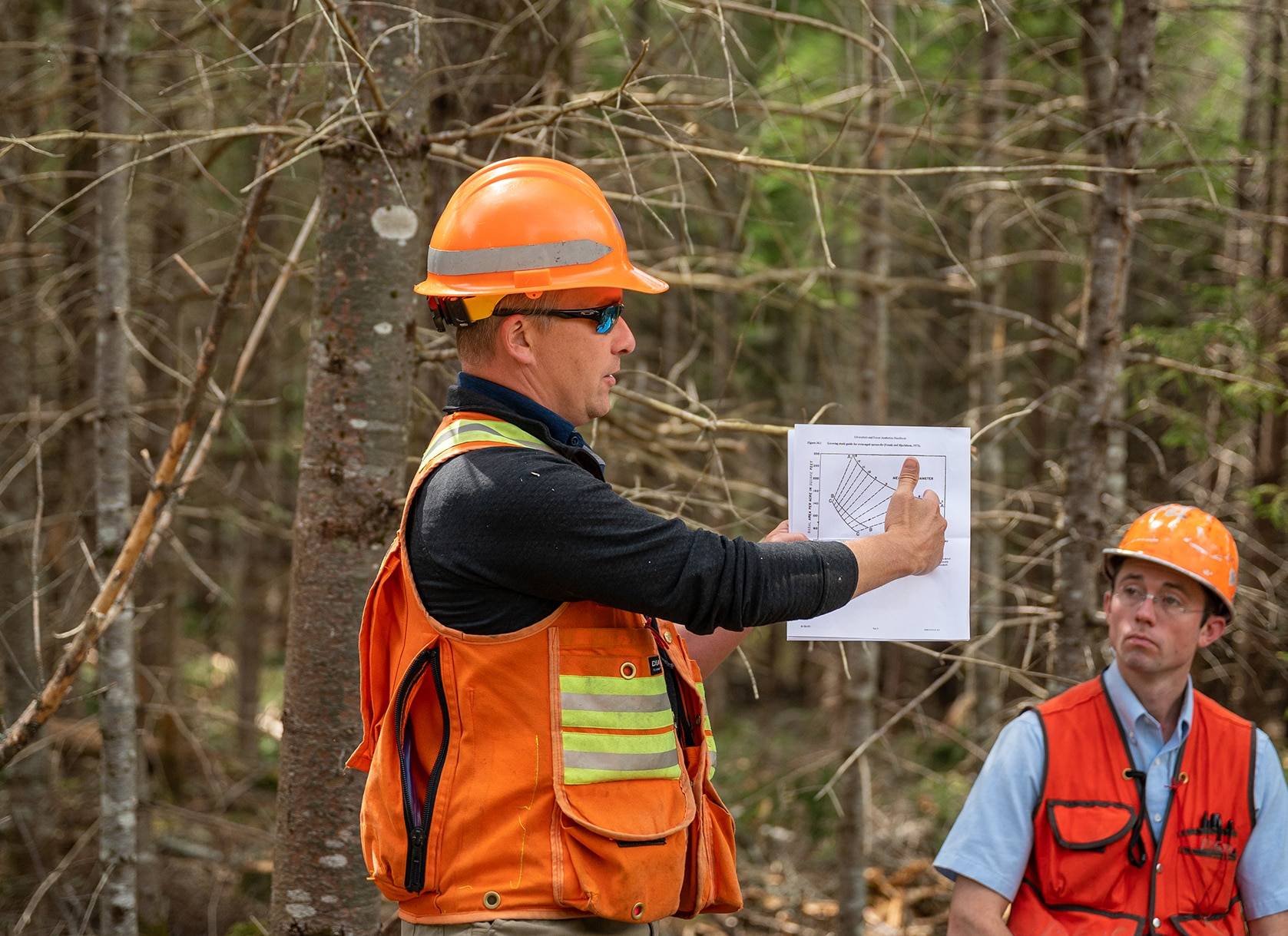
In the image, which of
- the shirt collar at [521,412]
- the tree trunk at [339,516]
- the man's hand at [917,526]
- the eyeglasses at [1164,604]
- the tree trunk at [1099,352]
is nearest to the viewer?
the shirt collar at [521,412]

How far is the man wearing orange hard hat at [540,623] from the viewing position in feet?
6.77

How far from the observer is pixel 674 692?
2.35m

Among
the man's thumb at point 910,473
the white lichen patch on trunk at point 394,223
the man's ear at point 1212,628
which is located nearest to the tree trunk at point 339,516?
the white lichen patch on trunk at point 394,223

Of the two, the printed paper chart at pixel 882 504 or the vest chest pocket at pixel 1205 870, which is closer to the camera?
the printed paper chart at pixel 882 504

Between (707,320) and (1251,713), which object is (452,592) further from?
(707,320)

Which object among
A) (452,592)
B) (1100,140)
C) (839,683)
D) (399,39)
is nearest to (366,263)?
(399,39)

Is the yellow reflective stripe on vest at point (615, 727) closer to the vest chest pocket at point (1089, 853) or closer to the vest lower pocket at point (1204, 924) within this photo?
the vest chest pocket at point (1089, 853)

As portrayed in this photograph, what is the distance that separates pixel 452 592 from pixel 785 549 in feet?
1.93

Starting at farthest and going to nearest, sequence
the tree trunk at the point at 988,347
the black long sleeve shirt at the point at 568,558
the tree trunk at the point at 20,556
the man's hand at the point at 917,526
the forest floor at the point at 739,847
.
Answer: the tree trunk at the point at 988,347, the forest floor at the point at 739,847, the tree trunk at the point at 20,556, the man's hand at the point at 917,526, the black long sleeve shirt at the point at 568,558

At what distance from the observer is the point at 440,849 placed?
2.14m

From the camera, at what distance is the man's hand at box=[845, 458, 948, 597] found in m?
2.33

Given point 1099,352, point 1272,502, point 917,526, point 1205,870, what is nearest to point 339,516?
point 917,526

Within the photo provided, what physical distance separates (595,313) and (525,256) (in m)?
0.17

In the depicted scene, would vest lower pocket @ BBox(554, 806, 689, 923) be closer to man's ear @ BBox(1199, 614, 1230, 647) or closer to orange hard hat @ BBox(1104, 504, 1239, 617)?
orange hard hat @ BBox(1104, 504, 1239, 617)
